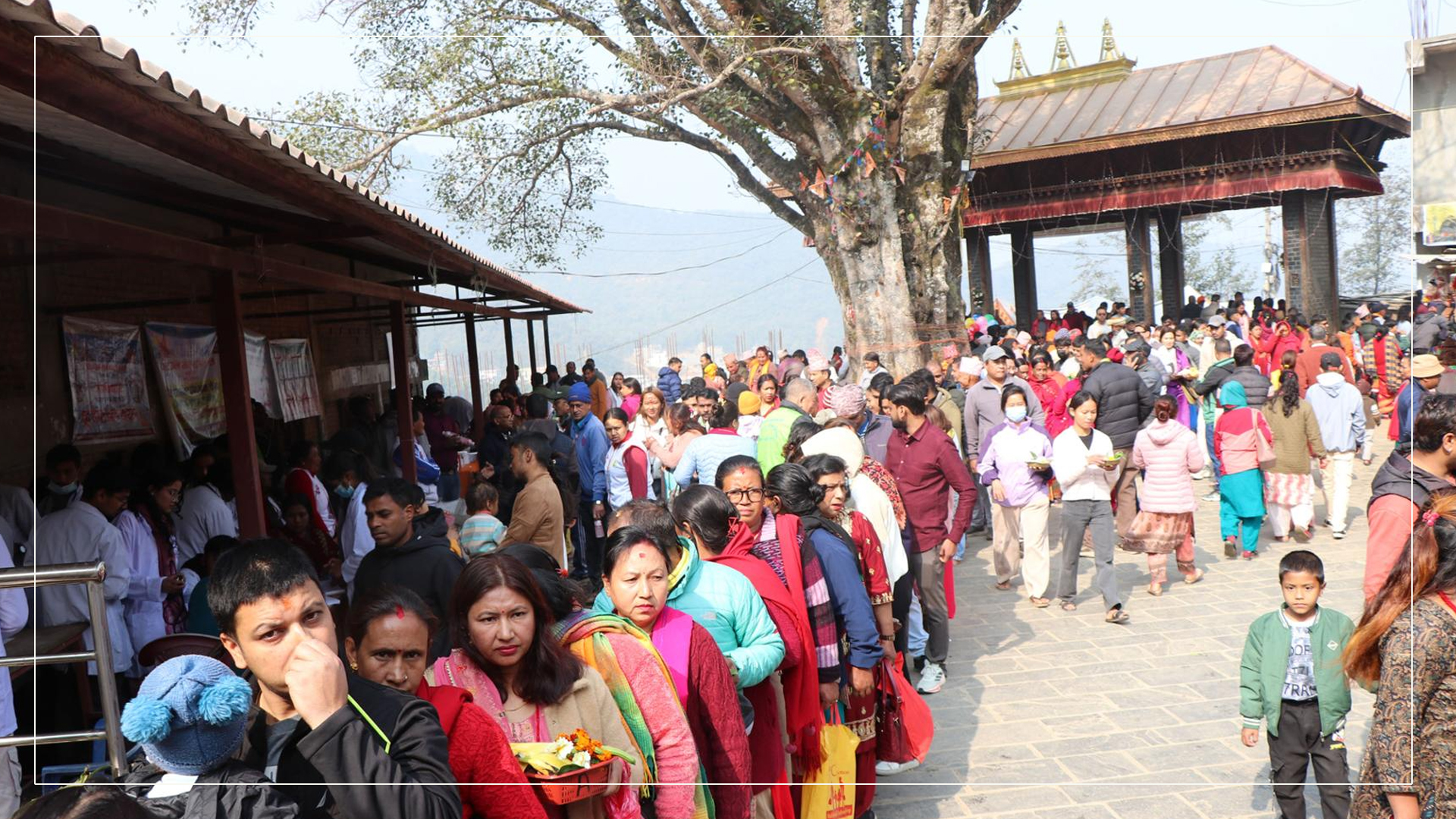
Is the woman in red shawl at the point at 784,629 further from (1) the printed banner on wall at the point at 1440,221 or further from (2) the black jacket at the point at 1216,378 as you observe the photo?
(2) the black jacket at the point at 1216,378

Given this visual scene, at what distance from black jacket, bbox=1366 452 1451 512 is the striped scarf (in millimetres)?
2049

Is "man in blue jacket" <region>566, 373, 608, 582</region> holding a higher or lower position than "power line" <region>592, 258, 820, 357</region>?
lower

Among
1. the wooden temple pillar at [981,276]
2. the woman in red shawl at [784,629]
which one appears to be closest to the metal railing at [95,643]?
the woman in red shawl at [784,629]

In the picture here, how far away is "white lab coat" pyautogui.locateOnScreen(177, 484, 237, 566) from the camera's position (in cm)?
517

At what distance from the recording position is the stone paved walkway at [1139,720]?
3.46 meters

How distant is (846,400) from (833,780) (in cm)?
278

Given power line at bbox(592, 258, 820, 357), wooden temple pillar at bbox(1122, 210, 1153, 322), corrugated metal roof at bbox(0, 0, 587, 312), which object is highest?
wooden temple pillar at bbox(1122, 210, 1153, 322)

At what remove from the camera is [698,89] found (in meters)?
5.19

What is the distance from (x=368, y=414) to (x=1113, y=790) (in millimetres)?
6886

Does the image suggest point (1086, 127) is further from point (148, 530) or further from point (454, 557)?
point (148, 530)

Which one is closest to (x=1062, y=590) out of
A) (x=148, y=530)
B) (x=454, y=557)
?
(x=454, y=557)

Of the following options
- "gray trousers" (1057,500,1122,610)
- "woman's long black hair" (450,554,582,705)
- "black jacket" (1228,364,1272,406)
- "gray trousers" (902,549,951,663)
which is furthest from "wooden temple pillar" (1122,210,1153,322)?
"woman's long black hair" (450,554,582,705)

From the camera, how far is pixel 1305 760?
3.20 meters

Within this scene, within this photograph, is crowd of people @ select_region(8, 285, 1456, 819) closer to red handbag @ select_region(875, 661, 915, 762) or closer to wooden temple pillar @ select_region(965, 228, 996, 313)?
red handbag @ select_region(875, 661, 915, 762)
